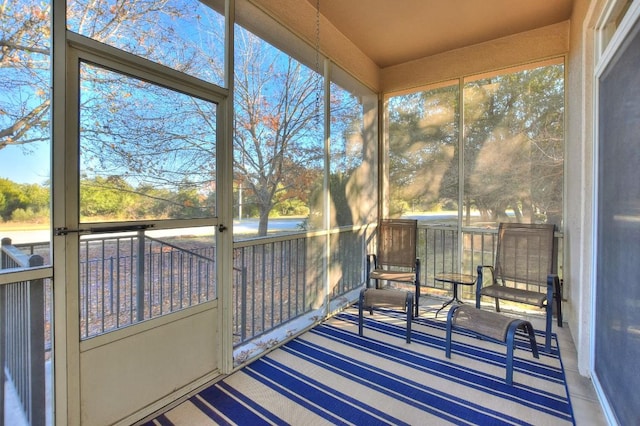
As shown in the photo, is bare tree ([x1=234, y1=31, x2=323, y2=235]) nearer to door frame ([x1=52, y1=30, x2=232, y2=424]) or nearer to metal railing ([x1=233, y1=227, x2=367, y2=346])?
metal railing ([x1=233, y1=227, x2=367, y2=346])

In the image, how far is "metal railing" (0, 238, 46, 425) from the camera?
4.41 feet

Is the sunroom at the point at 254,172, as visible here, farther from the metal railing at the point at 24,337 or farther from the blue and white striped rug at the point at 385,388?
the blue and white striped rug at the point at 385,388

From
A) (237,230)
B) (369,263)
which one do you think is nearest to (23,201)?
(237,230)

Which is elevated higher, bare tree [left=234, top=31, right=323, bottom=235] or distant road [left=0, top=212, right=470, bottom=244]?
bare tree [left=234, top=31, right=323, bottom=235]

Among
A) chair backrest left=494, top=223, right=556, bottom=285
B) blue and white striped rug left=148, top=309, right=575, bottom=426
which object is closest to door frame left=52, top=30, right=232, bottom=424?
blue and white striped rug left=148, top=309, right=575, bottom=426

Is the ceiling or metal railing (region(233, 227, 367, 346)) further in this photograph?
the ceiling

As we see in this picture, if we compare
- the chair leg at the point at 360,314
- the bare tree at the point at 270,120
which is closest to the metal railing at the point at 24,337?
the bare tree at the point at 270,120

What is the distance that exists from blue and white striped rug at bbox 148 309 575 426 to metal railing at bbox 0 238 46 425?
0.60 m

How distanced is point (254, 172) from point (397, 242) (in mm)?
2260

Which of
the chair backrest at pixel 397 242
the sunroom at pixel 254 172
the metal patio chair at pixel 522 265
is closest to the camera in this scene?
the sunroom at pixel 254 172

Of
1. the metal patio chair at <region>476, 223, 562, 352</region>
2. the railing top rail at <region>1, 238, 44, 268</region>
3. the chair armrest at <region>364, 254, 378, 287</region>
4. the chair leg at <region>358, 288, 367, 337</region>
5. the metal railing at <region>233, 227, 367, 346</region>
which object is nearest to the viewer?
the railing top rail at <region>1, 238, 44, 268</region>

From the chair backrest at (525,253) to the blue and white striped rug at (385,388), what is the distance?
72cm

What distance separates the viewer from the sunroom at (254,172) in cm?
144

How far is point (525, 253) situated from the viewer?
327cm
